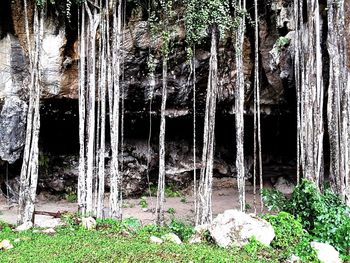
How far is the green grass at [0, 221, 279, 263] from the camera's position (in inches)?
113

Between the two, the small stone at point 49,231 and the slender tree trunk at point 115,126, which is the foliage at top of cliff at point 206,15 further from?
the small stone at point 49,231

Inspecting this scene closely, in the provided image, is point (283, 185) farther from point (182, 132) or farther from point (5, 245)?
point (5, 245)

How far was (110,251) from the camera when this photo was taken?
298 cm

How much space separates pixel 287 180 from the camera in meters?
8.55

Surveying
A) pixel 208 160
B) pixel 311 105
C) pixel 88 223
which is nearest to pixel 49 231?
pixel 88 223

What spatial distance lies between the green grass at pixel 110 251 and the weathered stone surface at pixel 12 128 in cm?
314

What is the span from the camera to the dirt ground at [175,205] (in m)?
6.48

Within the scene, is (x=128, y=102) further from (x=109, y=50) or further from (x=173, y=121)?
(x=109, y=50)

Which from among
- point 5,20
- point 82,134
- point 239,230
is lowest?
point 239,230

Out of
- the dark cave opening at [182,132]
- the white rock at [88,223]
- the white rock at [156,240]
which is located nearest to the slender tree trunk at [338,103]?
the white rock at [156,240]

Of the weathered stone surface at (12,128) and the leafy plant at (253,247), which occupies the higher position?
the weathered stone surface at (12,128)

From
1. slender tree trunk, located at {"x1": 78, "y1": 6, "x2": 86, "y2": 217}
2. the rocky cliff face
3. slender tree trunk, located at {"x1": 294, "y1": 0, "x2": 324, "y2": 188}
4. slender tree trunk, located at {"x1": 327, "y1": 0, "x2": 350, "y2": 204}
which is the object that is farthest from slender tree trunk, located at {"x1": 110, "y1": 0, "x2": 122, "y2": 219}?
slender tree trunk, located at {"x1": 327, "y1": 0, "x2": 350, "y2": 204}

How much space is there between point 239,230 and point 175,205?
4136 millimetres

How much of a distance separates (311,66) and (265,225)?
2516mm
